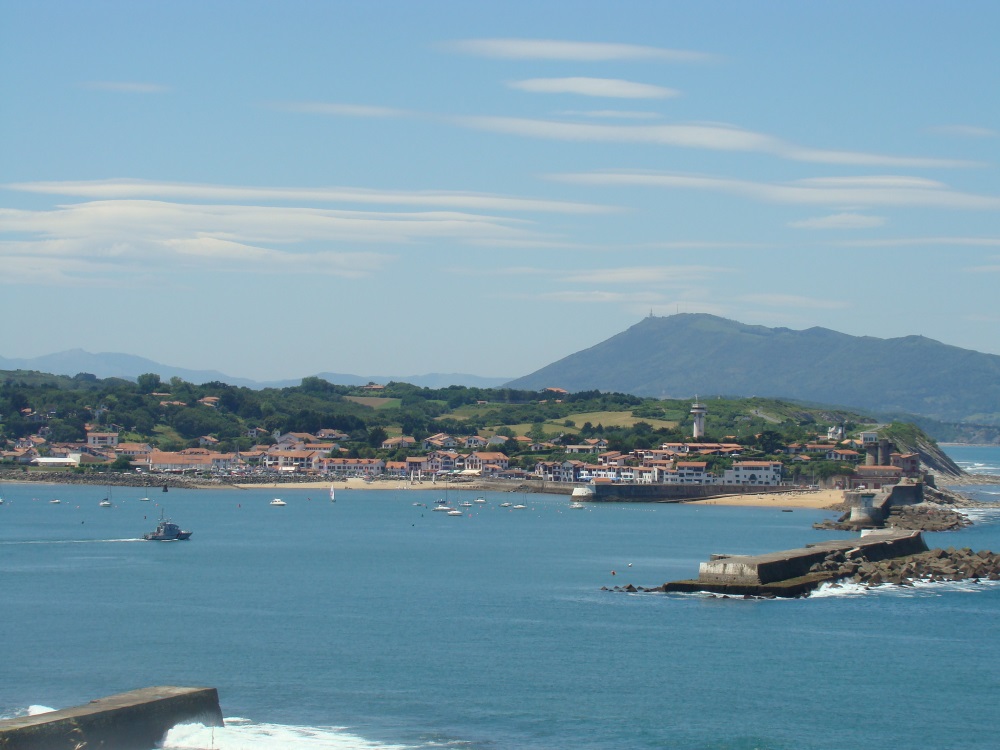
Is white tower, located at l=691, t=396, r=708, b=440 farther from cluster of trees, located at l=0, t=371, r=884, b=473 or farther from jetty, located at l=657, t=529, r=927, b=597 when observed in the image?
jetty, located at l=657, t=529, r=927, b=597

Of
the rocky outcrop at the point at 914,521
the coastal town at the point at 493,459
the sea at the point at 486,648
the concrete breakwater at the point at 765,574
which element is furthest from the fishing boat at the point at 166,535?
the coastal town at the point at 493,459

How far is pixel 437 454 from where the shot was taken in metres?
135

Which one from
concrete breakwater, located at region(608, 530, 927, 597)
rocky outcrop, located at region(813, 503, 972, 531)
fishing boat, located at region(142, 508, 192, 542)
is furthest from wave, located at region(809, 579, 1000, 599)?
fishing boat, located at region(142, 508, 192, 542)

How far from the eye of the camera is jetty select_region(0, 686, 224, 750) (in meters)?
19.4

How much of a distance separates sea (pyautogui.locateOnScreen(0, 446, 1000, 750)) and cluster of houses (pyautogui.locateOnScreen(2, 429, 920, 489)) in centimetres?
5123

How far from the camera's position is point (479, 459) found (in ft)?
422

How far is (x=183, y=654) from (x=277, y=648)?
2195 millimetres

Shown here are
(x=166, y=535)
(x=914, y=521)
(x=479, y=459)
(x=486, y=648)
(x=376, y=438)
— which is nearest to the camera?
(x=486, y=648)

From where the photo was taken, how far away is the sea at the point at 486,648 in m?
25.0

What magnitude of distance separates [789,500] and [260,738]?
264 feet

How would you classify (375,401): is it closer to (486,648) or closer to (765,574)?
(765,574)

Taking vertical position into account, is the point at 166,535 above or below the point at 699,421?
below

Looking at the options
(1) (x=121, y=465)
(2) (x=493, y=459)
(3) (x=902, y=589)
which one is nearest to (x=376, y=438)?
(2) (x=493, y=459)

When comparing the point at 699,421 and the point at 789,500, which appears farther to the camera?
the point at 699,421
